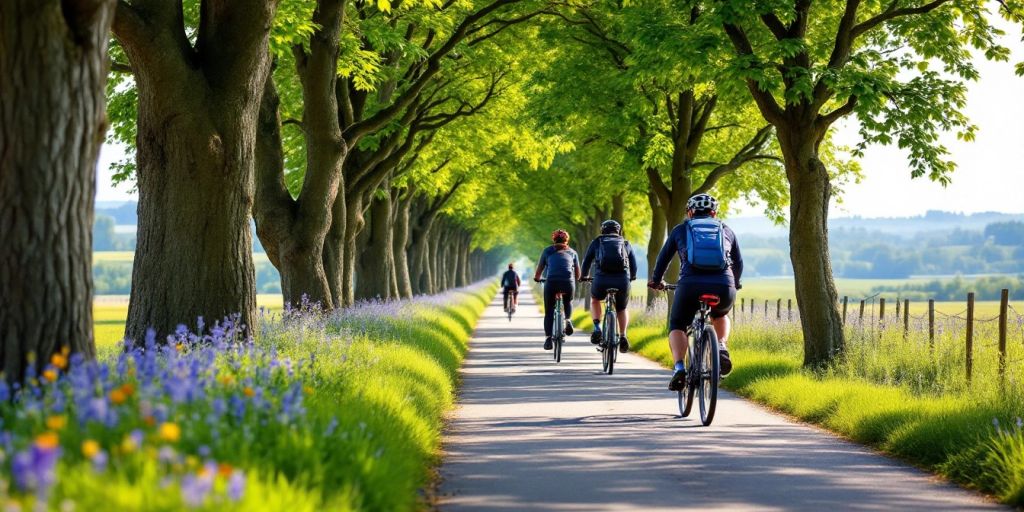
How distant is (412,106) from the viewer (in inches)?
995

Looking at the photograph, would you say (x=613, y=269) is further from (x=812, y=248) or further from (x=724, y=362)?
(x=724, y=362)

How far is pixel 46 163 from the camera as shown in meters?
6.00

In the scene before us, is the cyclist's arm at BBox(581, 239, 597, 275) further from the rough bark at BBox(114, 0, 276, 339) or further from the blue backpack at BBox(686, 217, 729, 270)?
the rough bark at BBox(114, 0, 276, 339)

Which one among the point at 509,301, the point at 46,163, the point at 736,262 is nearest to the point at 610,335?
the point at 736,262

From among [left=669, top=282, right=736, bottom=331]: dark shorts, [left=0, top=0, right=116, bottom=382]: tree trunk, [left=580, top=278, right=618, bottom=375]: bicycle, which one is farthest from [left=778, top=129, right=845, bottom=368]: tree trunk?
[left=0, top=0, right=116, bottom=382]: tree trunk

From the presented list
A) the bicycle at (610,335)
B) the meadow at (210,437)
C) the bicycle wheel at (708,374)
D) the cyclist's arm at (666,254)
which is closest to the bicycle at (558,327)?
the bicycle at (610,335)

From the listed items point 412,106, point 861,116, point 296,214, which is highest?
point 412,106

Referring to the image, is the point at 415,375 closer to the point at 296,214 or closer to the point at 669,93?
the point at 296,214

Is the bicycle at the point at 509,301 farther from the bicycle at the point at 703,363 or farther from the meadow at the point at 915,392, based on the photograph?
the bicycle at the point at 703,363

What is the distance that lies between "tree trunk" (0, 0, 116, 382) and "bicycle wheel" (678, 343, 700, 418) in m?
6.27

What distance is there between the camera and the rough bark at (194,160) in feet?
36.1

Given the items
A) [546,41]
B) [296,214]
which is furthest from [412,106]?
[296,214]

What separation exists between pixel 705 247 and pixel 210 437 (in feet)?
21.1

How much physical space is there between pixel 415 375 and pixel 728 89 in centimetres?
551
